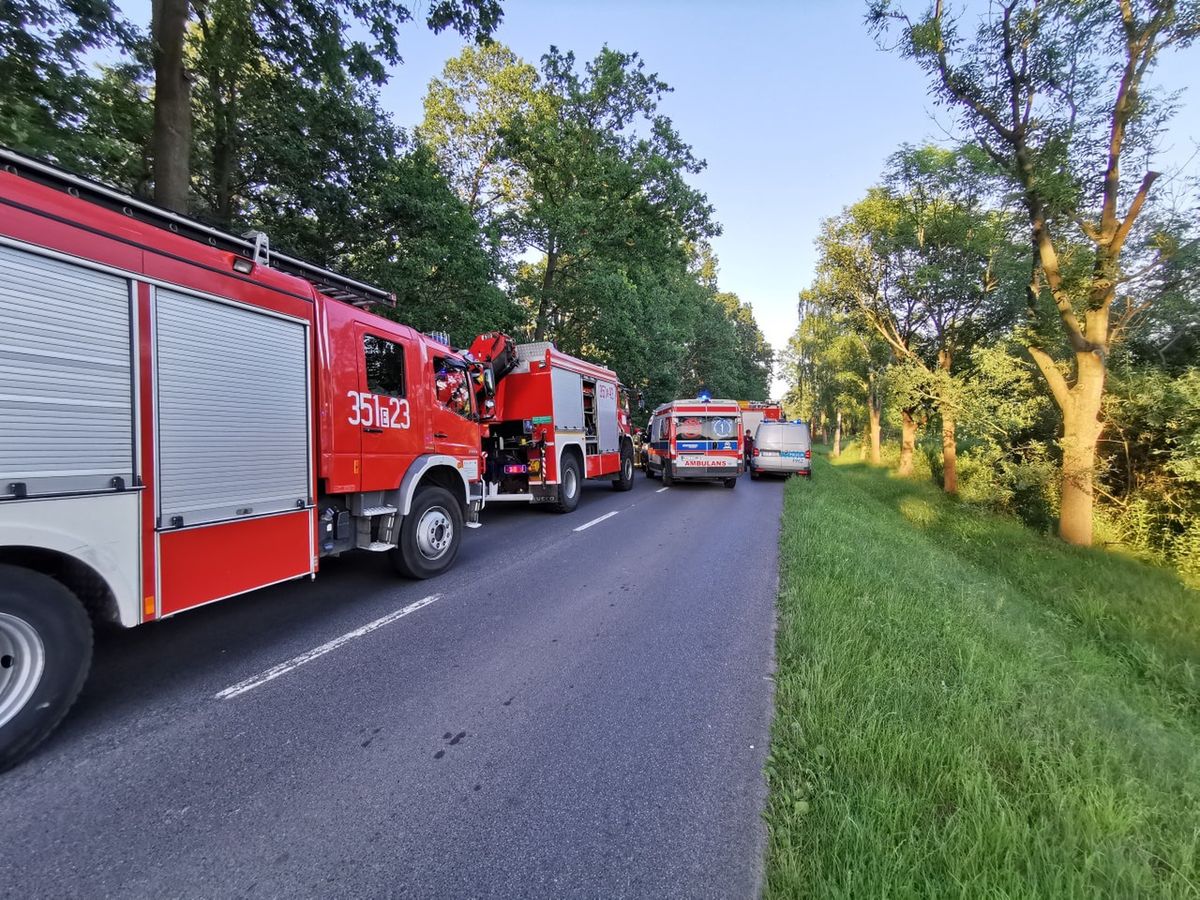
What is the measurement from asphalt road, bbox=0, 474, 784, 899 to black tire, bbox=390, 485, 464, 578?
0.66m

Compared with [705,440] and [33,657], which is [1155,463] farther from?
[33,657]

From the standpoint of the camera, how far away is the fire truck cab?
16.7 m

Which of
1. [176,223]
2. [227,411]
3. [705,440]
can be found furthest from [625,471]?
[176,223]

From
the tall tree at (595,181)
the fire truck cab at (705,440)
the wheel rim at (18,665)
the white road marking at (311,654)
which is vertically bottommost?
the white road marking at (311,654)

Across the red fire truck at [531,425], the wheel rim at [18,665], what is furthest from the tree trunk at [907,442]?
the wheel rim at [18,665]

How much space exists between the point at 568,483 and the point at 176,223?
861 cm

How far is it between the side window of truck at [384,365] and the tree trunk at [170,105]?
14.3ft

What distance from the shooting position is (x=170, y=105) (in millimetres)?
7633

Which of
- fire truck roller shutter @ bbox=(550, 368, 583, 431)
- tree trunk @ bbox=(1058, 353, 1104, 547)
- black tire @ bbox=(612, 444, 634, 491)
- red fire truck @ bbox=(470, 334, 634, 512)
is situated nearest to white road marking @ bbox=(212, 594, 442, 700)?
red fire truck @ bbox=(470, 334, 634, 512)

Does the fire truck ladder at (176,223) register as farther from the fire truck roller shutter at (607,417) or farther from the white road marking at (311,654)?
→ the fire truck roller shutter at (607,417)

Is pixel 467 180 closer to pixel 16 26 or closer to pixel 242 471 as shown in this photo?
pixel 16 26

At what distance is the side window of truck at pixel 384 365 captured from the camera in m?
5.63

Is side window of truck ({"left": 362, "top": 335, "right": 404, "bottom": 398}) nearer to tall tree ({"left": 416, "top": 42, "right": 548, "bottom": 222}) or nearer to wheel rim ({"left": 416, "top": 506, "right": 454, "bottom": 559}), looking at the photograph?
wheel rim ({"left": 416, "top": 506, "right": 454, "bottom": 559})

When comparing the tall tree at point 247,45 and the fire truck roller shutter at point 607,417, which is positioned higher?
the tall tree at point 247,45
